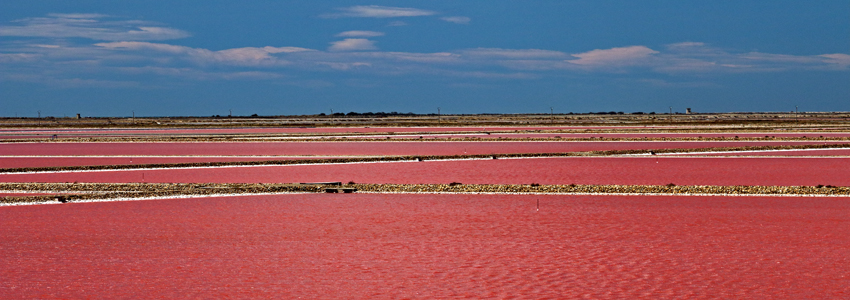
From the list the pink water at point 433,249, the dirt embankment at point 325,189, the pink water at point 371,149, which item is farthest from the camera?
the pink water at point 371,149

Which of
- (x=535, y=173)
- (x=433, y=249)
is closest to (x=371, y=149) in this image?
(x=535, y=173)

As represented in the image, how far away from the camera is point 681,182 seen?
20766 millimetres

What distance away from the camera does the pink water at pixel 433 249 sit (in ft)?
29.3

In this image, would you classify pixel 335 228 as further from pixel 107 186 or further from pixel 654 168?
pixel 654 168

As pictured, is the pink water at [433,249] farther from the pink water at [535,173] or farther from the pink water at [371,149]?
the pink water at [371,149]

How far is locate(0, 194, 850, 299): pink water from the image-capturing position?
8.95 metres

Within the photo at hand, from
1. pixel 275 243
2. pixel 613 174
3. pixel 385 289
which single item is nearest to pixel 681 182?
pixel 613 174

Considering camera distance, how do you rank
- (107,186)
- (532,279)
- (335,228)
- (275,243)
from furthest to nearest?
1. (107,186)
2. (335,228)
3. (275,243)
4. (532,279)

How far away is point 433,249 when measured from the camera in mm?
11289

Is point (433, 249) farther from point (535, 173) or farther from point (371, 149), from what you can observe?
point (371, 149)

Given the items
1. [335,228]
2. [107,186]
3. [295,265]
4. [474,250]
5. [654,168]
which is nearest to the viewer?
[295,265]

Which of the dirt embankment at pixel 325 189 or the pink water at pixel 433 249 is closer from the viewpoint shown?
the pink water at pixel 433 249

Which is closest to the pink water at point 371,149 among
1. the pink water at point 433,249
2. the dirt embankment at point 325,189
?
the dirt embankment at point 325,189

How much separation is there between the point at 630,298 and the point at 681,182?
13.2 meters
